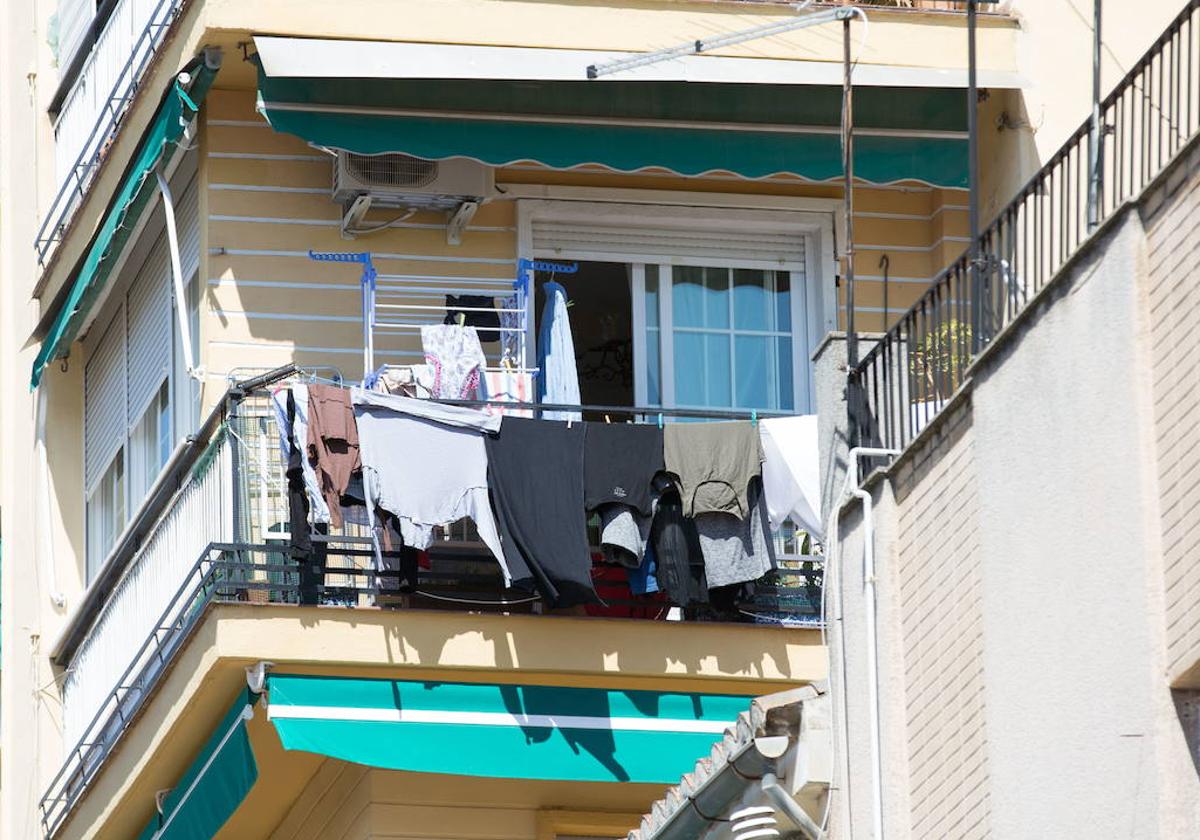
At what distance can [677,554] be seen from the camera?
61.7 feet

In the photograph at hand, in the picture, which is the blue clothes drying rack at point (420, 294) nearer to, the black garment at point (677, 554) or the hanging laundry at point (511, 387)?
the hanging laundry at point (511, 387)

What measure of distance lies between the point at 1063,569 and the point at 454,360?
25.3 ft

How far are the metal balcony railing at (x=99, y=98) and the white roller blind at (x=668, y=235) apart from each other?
288 centimetres

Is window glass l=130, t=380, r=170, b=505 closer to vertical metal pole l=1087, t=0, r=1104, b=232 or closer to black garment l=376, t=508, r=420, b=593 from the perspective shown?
black garment l=376, t=508, r=420, b=593

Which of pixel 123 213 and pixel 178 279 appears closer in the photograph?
pixel 178 279

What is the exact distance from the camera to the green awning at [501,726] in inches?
725

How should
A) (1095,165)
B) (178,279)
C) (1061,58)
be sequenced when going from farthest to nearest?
(1061,58) → (178,279) → (1095,165)

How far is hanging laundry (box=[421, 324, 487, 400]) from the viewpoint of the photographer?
1950 centimetres

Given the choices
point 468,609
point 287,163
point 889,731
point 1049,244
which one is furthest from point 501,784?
point 1049,244

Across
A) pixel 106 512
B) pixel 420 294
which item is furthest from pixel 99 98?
pixel 420 294

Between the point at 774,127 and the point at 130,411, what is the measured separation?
5.54m

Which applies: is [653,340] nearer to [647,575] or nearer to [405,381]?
[405,381]

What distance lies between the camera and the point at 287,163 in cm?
2078

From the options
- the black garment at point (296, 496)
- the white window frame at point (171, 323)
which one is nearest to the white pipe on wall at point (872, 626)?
the black garment at point (296, 496)
